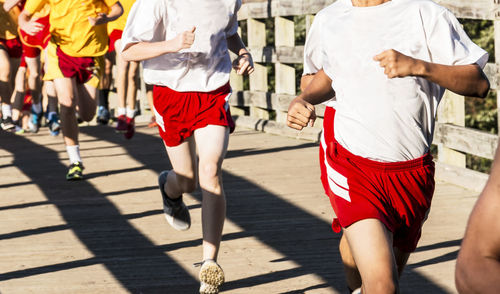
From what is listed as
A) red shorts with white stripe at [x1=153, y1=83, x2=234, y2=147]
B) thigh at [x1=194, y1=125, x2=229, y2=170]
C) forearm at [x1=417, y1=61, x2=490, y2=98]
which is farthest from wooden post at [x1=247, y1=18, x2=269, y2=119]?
forearm at [x1=417, y1=61, x2=490, y2=98]

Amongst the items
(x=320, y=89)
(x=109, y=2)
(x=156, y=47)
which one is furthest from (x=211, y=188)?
(x=109, y=2)

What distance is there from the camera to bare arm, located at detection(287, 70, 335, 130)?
387 cm

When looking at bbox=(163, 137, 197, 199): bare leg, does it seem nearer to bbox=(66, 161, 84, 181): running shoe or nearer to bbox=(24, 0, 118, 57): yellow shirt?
bbox=(66, 161, 84, 181): running shoe

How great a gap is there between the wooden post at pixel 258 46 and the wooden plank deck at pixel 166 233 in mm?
3420

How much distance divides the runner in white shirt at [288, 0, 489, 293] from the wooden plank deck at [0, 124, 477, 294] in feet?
5.28

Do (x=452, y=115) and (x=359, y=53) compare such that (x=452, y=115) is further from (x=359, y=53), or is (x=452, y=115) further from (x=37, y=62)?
(x=37, y=62)

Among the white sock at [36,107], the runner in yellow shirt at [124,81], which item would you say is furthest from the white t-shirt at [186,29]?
the white sock at [36,107]

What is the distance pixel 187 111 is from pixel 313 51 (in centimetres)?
174

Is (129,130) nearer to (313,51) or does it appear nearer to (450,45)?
(313,51)

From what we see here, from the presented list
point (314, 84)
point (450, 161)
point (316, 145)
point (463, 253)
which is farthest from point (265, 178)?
point (463, 253)

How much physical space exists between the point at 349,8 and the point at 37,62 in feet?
34.3

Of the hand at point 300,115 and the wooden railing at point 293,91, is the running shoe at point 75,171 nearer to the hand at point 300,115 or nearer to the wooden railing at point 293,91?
the wooden railing at point 293,91

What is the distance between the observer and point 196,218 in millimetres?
7922

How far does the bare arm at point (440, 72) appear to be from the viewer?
332 cm
